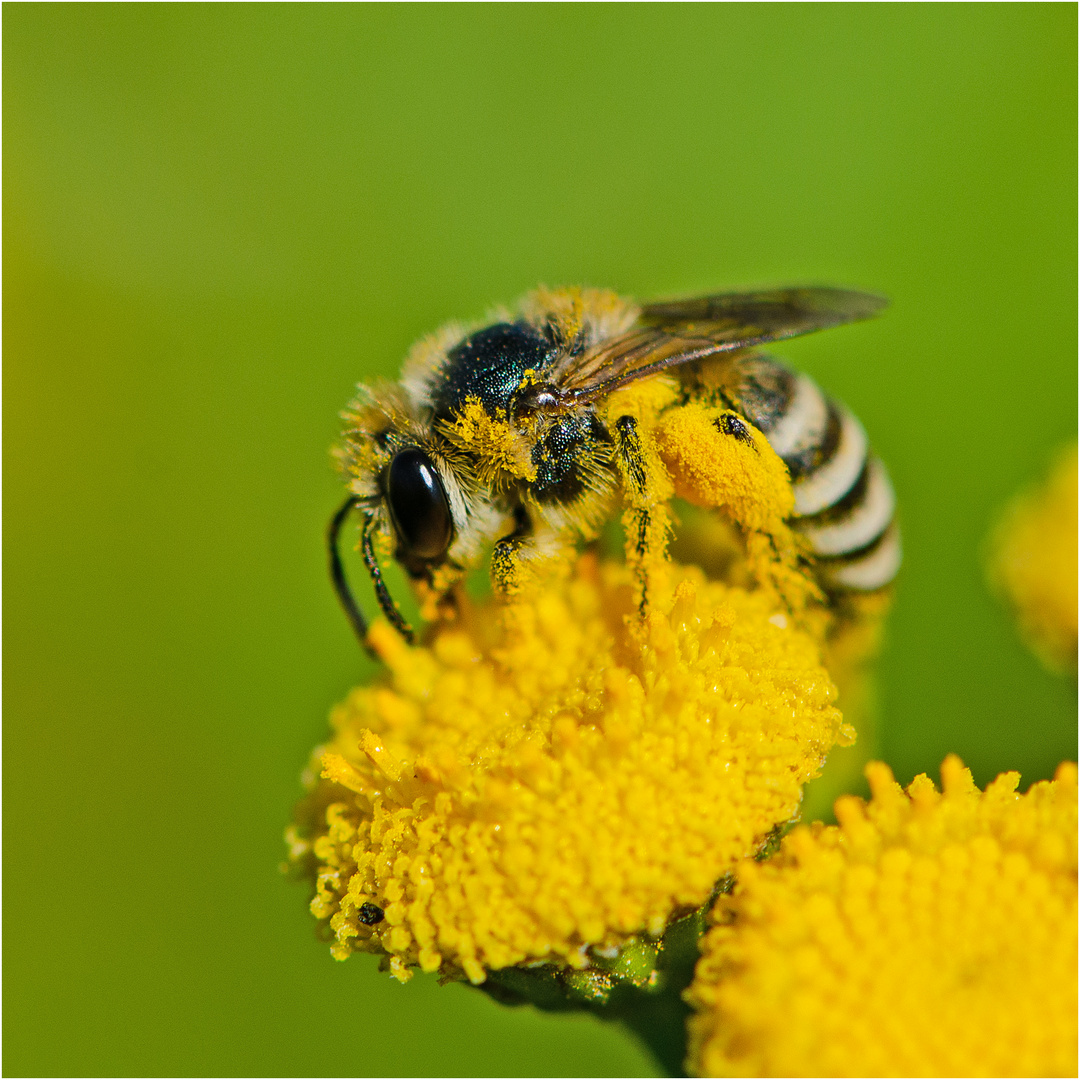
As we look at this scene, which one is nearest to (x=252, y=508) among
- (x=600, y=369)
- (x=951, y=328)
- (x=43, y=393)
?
(x=43, y=393)

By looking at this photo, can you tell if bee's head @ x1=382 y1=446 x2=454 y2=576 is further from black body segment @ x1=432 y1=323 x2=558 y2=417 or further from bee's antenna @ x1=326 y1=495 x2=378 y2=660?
bee's antenna @ x1=326 y1=495 x2=378 y2=660

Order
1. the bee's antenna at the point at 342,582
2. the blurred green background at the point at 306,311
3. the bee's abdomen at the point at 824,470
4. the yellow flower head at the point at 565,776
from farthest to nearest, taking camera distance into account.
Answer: the blurred green background at the point at 306,311, the bee's antenna at the point at 342,582, the bee's abdomen at the point at 824,470, the yellow flower head at the point at 565,776

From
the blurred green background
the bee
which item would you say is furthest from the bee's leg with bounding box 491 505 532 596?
the blurred green background

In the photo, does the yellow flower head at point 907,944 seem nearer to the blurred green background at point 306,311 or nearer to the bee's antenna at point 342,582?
the bee's antenna at point 342,582

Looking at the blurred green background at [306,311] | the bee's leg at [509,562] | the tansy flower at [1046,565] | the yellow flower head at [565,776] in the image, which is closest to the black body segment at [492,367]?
the bee's leg at [509,562]

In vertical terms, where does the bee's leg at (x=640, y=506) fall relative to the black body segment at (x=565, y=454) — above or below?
below
